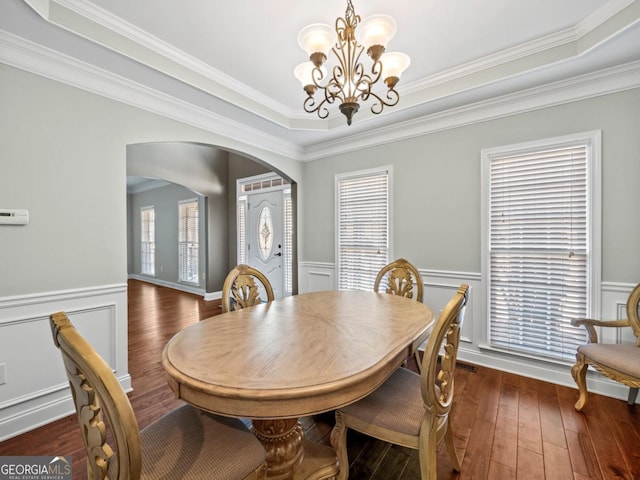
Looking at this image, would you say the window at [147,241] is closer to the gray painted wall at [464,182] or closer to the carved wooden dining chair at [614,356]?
the gray painted wall at [464,182]

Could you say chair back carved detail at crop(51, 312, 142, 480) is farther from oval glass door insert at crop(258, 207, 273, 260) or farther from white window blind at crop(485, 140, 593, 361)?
oval glass door insert at crop(258, 207, 273, 260)

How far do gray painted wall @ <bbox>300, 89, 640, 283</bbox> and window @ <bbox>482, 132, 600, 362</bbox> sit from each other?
9 centimetres

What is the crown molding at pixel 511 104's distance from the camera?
223 centimetres

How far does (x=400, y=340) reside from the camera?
137 centimetres

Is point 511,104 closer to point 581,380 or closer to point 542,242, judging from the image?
point 542,242

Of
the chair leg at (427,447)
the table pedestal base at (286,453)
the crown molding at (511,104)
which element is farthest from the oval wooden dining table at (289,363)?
the crown molding at (511,104)

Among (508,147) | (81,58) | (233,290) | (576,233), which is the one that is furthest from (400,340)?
(81,58)

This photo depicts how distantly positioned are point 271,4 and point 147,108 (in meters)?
1.42

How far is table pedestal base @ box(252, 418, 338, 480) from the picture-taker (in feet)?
4.43

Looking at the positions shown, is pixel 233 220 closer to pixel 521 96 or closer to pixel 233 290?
pixel 233 290

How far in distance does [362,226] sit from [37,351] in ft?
10.3

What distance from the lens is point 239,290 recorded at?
6.96ft

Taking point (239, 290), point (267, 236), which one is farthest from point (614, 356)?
point (267, 236)

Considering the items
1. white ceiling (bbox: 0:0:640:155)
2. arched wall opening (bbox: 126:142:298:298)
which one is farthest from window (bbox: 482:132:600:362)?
arched wall opening (bbox: 126:142:298:298)
